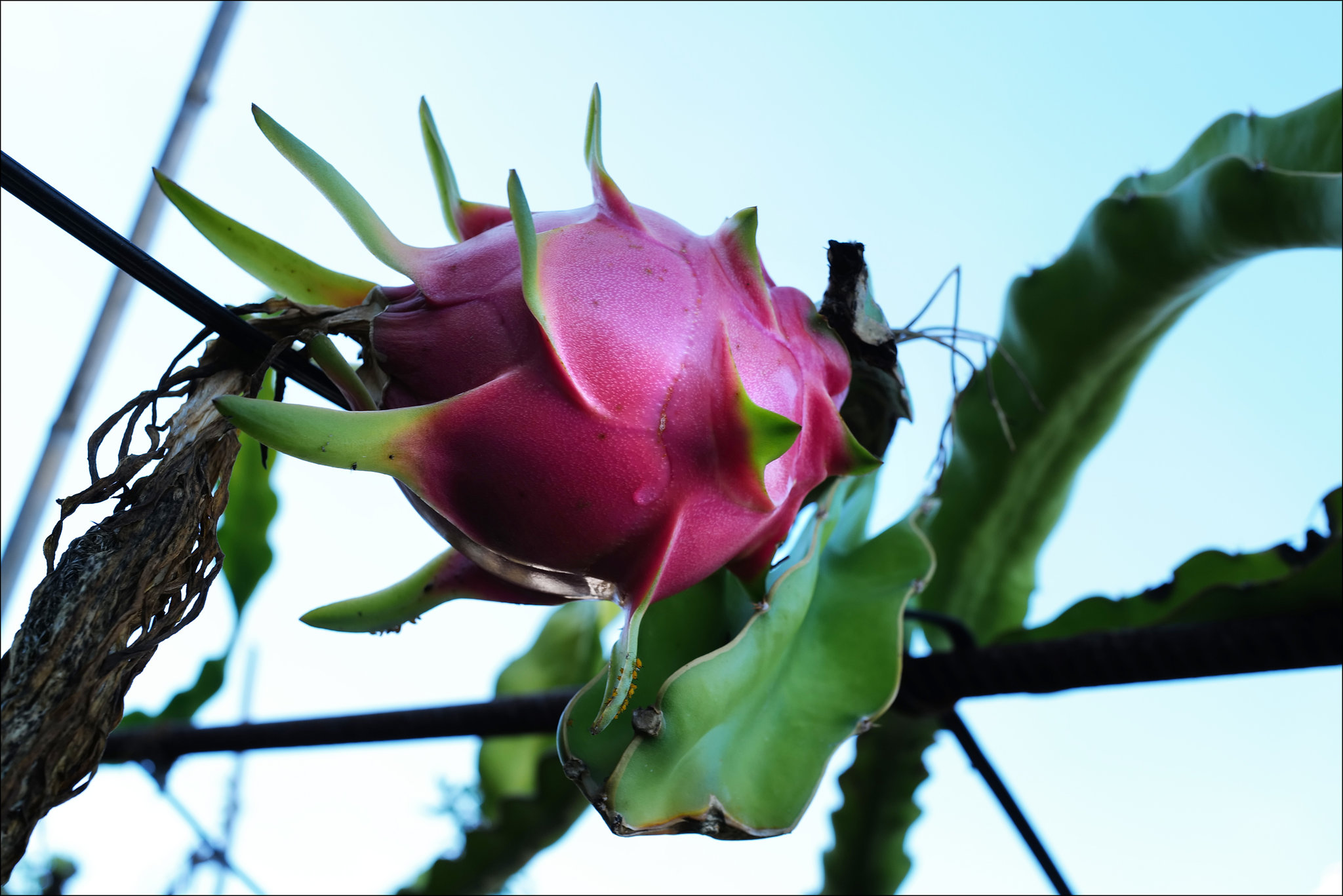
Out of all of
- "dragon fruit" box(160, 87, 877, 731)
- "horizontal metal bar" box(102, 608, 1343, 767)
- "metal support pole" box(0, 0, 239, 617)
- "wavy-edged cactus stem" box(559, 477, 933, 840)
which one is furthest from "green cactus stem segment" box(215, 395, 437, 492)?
"metal support pole" box(0, 0, 239, 617)

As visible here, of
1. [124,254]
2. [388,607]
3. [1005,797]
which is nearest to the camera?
[124,254]

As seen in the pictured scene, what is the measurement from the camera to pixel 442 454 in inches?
9.2

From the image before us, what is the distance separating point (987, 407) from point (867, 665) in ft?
1.02

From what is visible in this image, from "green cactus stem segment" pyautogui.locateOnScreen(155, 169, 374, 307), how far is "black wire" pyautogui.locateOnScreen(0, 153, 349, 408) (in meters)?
0.04

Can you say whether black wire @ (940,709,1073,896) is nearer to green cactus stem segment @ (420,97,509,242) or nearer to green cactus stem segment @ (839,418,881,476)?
green cactus stem segment @ (839,418,881,476)

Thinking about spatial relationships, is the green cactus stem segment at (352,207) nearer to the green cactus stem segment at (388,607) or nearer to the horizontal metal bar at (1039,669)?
the green cactus stem segment at (388,607)

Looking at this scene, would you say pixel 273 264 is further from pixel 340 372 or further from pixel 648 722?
pixel 648 722

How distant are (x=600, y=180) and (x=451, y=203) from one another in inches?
2.4

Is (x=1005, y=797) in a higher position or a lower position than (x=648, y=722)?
lower

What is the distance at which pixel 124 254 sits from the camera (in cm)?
21

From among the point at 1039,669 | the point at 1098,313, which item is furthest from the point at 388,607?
the point at 1098,313

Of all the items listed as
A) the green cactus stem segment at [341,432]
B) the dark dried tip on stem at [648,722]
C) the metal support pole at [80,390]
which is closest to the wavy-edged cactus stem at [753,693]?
the dark dried tip on stem at [648,722]

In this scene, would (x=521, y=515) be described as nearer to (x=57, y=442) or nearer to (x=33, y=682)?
(x=33, y=682)

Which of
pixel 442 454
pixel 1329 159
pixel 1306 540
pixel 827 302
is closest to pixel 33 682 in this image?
pixel 442 454
